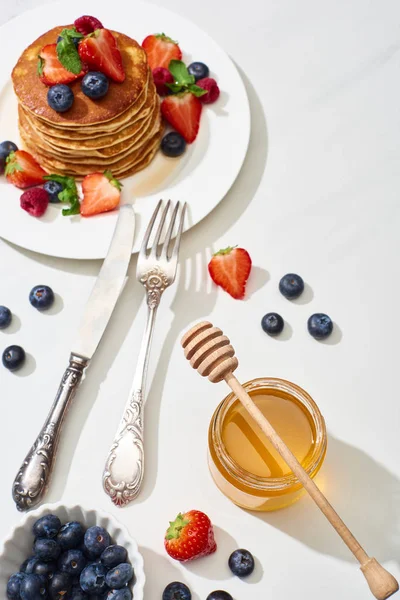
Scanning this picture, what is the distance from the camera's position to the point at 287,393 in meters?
1.43

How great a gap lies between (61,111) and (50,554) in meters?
0.99

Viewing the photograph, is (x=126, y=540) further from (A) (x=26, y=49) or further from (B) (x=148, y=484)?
(A) (x=26, y=49)

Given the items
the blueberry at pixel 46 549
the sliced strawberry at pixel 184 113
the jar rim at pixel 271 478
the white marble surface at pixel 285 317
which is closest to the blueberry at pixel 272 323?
the white marble surface at pixel 285 317

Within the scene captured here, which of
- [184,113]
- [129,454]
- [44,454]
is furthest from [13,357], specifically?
[184,113]

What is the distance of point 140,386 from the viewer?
5.00 feet

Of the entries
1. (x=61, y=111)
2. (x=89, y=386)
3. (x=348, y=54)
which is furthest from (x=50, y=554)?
(x=348, y=54)

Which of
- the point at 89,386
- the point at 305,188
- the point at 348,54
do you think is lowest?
the point at 89,386

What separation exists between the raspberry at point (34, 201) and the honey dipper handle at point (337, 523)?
2.31ft

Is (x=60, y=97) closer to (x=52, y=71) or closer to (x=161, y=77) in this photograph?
(x=52, y=71)

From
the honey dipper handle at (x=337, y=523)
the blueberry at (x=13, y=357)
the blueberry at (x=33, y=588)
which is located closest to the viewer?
the honey dipper handle at (x=337, y=523)

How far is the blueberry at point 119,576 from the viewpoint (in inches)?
49.2

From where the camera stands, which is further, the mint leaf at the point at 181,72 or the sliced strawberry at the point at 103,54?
the mint leaf at the point at 181,72

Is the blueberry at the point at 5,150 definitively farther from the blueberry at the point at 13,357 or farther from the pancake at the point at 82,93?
the blueberry at the point at 13,357

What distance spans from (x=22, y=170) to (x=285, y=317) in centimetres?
75
